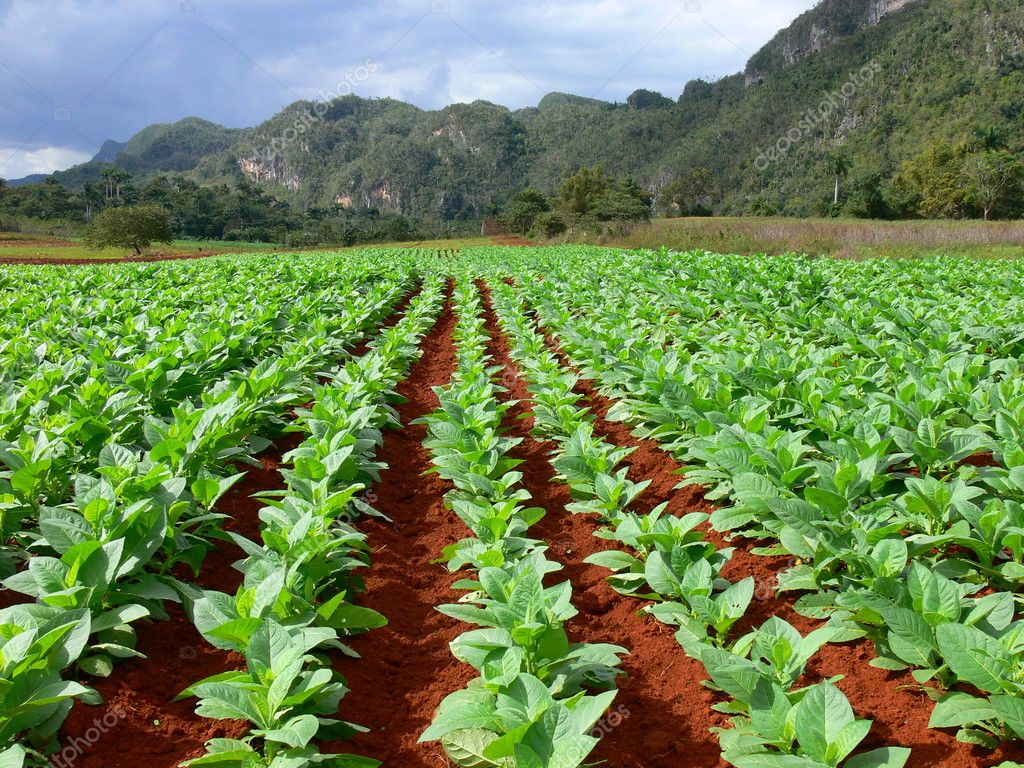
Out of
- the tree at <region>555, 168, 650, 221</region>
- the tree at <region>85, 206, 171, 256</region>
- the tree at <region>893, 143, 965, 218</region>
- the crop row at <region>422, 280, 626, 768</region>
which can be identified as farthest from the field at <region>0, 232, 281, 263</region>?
the tree at <region>893, 143, 965, 218</region>

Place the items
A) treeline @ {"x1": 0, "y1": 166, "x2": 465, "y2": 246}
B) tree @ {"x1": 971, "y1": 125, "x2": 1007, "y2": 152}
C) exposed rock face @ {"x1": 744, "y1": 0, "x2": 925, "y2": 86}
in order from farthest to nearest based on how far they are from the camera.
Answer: exposed rock face @ {"x1": 744, "y1": 0, "x2": 925, "y2": 86} < treeline @ {"x1": 0, "y1": 166, "x2": 465, "y2": 246} < tree @ {"x1": 971, "y1": 125, "x2": 1007, "y2": 152}

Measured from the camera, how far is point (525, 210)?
68.2 meters

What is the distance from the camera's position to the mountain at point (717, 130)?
262 feet

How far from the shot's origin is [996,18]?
9050cm

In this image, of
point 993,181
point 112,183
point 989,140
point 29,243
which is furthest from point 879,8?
point 29,243

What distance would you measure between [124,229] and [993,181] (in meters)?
62.1

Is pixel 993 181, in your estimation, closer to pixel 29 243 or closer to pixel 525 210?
pixel 525 210

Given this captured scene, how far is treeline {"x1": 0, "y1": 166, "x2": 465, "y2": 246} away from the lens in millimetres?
66188

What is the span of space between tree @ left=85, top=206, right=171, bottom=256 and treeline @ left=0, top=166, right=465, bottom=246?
646 inches

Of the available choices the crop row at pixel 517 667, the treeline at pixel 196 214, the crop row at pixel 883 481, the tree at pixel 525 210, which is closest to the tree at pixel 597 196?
the tree at pixel 525 210

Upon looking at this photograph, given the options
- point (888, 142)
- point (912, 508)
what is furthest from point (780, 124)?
point (912, 508)

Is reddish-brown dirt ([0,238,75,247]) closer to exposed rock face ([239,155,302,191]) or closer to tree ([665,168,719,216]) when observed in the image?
tree ([665,168,719,216])

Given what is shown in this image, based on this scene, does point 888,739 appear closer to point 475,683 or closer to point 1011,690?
point 1011,690

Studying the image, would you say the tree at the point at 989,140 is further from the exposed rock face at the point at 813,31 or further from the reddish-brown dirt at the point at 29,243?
the exposed rock face at the point at 813,31
